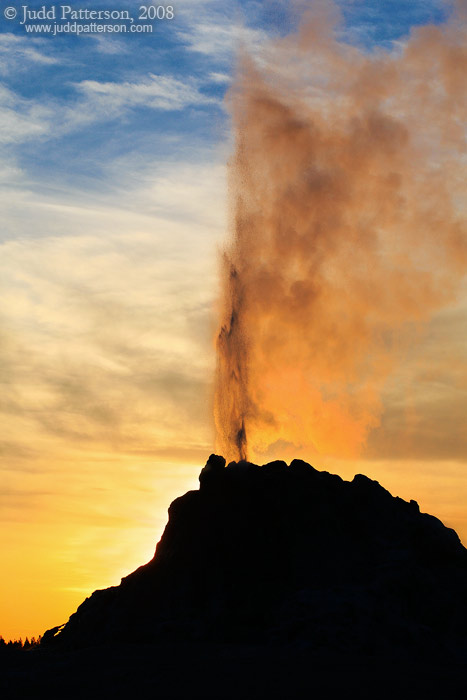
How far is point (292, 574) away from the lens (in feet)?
103

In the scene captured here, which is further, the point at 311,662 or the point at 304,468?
the point at 304,468

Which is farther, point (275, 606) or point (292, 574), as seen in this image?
point (292, 574)

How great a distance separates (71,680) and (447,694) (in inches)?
403

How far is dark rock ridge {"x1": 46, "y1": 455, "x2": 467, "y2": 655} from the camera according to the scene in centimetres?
2856

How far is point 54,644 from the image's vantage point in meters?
34.3

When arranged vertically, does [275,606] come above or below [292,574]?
below

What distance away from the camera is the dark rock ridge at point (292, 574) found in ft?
93.7

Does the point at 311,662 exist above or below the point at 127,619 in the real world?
below

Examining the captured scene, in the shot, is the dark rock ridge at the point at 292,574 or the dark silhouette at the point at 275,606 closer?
the dark silhouette at the point at 275,606

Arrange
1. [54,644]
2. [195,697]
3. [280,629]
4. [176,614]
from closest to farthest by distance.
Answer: [195,697] < [280,629] < [176,614] < [54,644]

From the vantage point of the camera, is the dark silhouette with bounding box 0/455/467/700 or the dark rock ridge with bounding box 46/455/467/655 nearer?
the dark silhouette with bounding box 0/455/467/700

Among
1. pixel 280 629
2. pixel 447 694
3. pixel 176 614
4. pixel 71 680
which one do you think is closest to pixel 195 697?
pixel 71 680

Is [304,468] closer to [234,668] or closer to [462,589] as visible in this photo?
[462,589]

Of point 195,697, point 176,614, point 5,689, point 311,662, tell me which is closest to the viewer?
point 195,697
